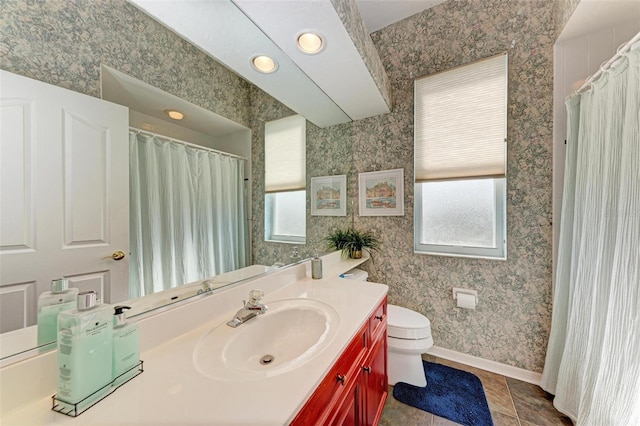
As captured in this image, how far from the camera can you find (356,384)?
93 cm

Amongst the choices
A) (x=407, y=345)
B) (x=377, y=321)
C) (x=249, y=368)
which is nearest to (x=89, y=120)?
(x=249, y=368)

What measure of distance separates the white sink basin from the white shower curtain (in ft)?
4.32

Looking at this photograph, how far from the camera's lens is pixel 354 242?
210cm

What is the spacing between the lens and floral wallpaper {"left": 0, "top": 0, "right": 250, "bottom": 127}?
0.55 meters

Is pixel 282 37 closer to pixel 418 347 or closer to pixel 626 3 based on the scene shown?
pixel 626 3

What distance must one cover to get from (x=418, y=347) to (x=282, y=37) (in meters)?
2.06

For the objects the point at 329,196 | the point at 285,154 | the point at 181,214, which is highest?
the point at 285,154

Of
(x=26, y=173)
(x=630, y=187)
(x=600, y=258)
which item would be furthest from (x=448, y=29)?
(x=26, y=173)

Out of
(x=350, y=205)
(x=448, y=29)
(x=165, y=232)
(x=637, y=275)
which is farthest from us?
(x=350, y=205)

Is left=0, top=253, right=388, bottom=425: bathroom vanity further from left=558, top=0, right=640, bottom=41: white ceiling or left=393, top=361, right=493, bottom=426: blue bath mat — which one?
left=558, top=0, right=640, bottom=41: white ceiling

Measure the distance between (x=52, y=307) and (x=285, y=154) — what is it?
1143 millimetres

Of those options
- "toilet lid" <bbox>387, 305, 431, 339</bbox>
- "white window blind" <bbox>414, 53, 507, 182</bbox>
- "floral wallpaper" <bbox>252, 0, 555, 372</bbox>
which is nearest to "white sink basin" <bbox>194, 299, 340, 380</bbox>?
"floral wallpaper" <bbox>252, 0, 555, 372</bbox>

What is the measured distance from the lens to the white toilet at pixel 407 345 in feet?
5.09

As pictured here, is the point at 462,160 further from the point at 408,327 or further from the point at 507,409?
the point at 507,409
